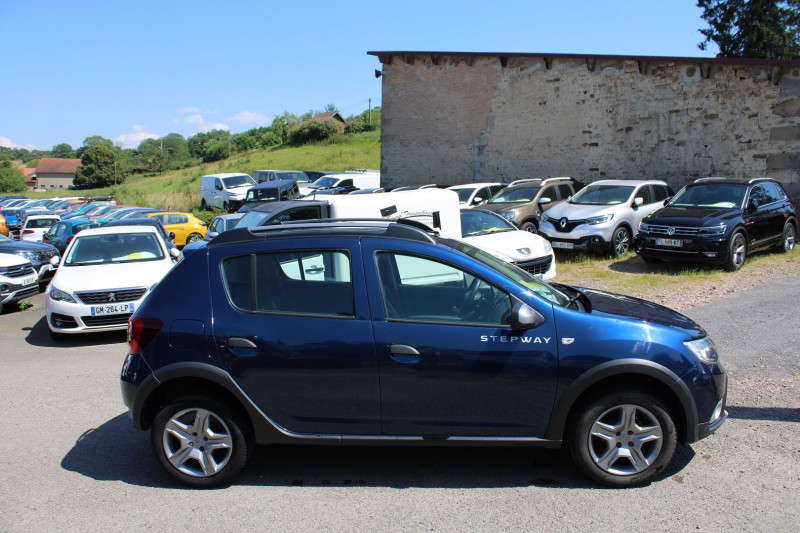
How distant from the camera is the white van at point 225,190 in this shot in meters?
30.2

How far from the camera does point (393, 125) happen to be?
25375mm

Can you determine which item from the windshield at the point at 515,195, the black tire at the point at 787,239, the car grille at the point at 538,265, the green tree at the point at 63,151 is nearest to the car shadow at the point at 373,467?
the car grille at the point at 538,265

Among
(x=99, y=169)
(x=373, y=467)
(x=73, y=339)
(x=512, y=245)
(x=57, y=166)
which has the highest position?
(x=57, y=166)

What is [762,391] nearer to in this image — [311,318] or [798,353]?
[798,353]

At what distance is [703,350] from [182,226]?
20129mm

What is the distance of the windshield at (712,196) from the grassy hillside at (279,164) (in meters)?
28.6

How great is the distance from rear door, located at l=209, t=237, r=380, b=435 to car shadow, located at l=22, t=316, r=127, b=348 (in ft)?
18.9

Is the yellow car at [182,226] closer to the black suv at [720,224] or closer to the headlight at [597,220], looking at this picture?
the headlight at [597,220]

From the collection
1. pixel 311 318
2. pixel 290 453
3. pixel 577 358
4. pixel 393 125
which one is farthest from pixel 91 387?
pixel 393 125

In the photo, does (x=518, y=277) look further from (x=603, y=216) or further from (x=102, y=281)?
(x=603, y=216)

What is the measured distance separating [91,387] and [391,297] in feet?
13.9

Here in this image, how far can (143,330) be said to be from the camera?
410 centimetres

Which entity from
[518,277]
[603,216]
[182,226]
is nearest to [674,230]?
[603,216]

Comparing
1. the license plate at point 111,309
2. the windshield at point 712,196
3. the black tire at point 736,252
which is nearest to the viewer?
the license plate at point 111,309
